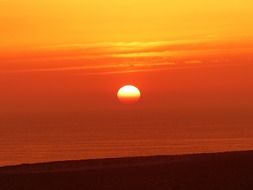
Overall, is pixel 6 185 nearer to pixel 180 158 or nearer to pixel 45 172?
pixel 45 172

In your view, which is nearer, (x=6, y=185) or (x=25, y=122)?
(x=6, y=185)

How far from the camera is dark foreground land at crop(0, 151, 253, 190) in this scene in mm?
12773

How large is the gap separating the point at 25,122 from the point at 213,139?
202 ft

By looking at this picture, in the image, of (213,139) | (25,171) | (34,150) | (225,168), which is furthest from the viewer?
(213,139)

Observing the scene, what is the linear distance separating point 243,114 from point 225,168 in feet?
326

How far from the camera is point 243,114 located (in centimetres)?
11212

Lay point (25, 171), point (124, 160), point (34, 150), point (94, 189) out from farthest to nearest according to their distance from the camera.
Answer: point (34, 150) < point (124, 160) < point (25, 171) < point (94, 189)

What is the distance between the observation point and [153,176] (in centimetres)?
1355

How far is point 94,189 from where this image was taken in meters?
12.9

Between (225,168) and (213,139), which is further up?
(213,139)

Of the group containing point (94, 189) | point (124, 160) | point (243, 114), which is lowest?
point (94, 189)

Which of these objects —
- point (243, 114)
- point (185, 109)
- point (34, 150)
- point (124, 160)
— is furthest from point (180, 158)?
point (185, 109)

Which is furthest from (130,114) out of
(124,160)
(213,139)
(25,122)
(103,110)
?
(124,160)

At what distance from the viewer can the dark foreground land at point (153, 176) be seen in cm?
1277
